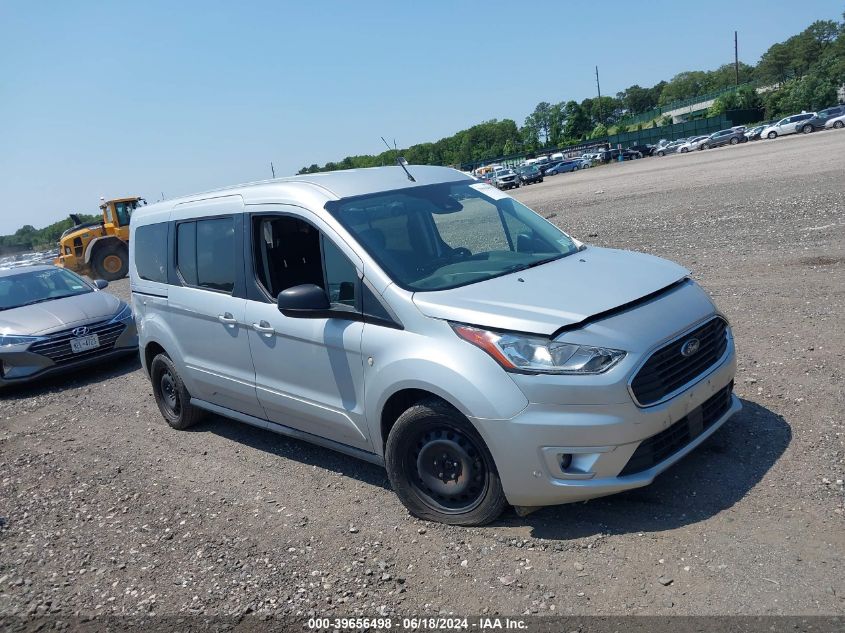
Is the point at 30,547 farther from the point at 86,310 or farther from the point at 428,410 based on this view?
the point at 86,310

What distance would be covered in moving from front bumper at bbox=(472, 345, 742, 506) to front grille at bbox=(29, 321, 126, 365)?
746cm

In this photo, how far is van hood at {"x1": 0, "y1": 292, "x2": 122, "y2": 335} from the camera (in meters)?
9.38

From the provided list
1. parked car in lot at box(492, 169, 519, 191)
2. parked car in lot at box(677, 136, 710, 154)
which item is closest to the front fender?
parked car in lot at box(492, 169, 519, 191)

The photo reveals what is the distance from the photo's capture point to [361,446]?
185 inches

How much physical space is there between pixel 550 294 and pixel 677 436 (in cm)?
105

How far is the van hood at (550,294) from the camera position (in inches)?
150

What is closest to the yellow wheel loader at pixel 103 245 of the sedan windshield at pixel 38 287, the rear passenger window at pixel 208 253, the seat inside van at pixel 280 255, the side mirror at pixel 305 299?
the sedan windshield at pixel 38 287

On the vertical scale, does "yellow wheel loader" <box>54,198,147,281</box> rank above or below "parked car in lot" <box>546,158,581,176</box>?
above

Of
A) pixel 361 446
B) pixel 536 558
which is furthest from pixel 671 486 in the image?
pixel 361 446

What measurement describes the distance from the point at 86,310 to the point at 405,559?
24.8 feet

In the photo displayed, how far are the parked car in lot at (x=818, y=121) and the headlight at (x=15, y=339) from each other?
2321 inches

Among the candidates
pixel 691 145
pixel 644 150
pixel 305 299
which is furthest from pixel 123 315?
pixel 644 150

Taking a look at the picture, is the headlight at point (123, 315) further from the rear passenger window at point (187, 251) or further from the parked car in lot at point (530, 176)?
the parked car in lot at point (530, 176)

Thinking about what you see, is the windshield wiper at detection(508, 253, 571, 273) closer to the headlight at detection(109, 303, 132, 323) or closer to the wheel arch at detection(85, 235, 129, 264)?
the headlight at detection(109, 303, 132, 323)
